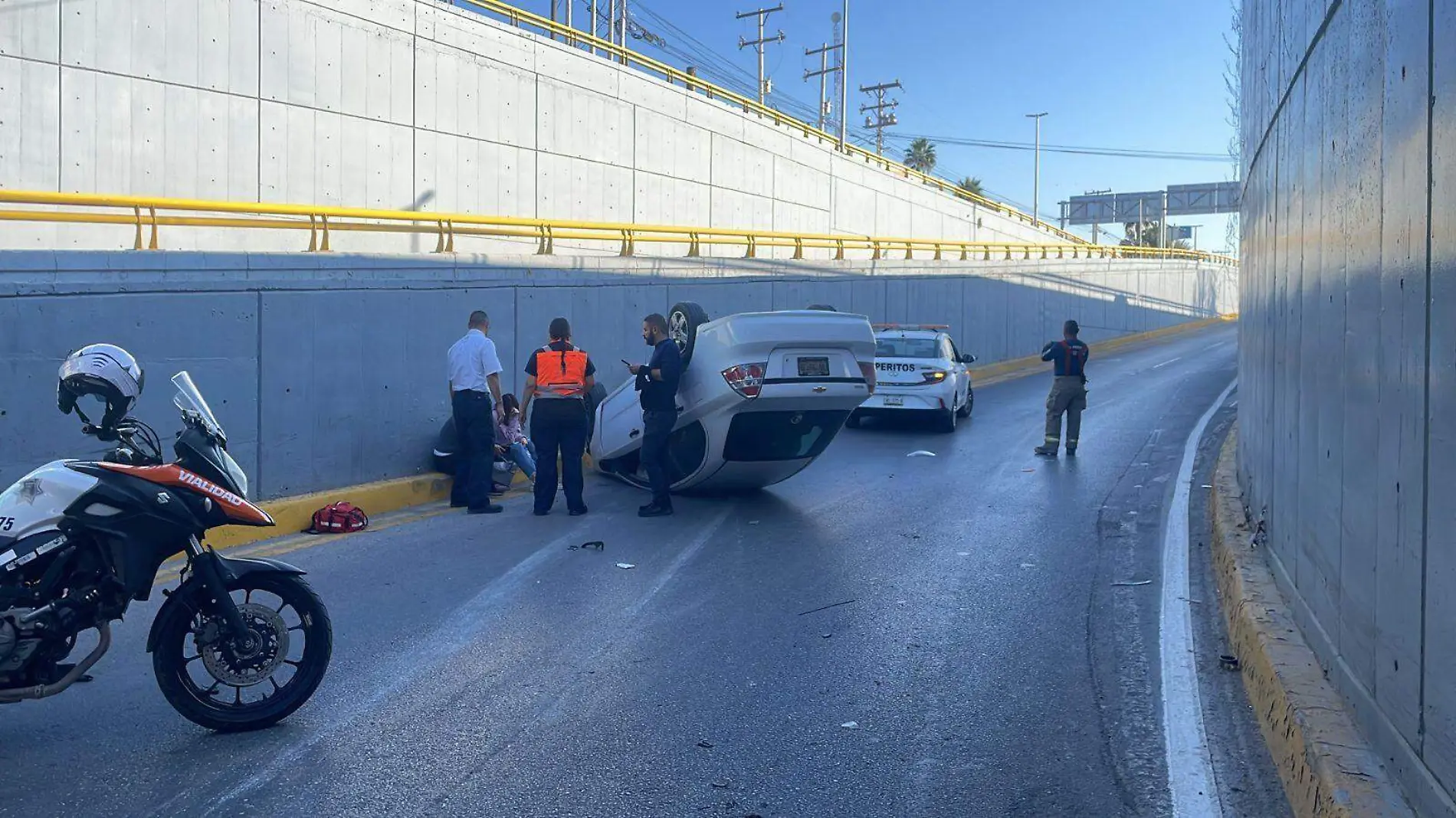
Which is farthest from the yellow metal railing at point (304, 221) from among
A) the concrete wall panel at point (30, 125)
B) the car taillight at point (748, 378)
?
the car taillight at point (748, 378)

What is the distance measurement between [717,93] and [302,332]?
29093 millimetres

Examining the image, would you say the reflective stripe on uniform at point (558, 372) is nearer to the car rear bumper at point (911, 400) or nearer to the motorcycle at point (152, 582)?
the motorcycle at point (152, 582)

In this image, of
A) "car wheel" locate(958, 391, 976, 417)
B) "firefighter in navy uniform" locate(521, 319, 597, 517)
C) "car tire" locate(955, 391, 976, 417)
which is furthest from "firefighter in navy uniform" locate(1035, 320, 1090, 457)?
"firefighter in navy uniform" locate(521, 319, 597, 517)

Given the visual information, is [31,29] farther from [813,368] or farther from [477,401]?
[813,368]

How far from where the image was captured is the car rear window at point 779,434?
11.4 meters

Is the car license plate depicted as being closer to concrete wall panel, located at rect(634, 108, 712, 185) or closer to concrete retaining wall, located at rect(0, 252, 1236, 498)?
concrete retaining wall, located at rect(0, 252, 1236, 498)

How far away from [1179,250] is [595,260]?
150 ft

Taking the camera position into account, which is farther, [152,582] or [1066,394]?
[1066,394]

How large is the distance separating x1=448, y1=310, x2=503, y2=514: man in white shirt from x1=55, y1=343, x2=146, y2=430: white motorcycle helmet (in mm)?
6271

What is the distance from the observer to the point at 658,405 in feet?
37.8

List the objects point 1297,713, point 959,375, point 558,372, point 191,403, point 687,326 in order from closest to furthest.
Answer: point 1297,713
point 191,403
point 558,372
point 687,326
point 959,375

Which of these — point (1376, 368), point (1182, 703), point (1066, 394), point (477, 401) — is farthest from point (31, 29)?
point (1376, 368)

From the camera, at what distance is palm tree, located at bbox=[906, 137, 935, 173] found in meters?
97.4

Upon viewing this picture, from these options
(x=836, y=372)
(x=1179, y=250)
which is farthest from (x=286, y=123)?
(x=1179, y=250)
